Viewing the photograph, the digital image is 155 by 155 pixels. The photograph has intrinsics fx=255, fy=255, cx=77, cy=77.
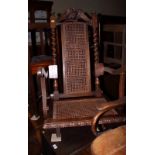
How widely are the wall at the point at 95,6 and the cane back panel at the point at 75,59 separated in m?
2.48

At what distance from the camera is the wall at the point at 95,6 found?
4.71 meters

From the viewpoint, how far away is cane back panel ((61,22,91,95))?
230cm

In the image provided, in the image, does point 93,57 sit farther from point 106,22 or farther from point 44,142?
point 106,22

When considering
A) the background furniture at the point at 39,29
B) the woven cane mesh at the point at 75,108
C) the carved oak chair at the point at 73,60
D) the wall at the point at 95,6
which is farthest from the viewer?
the wall at the point at 95,6

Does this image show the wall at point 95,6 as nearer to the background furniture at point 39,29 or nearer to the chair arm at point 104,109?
the background furniture at point 39,29

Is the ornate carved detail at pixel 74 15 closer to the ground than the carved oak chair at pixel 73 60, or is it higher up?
higher up

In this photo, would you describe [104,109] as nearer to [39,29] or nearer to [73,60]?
[73,60]

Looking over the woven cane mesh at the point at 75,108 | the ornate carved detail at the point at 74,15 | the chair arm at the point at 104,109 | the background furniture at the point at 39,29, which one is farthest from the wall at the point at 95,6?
the chair arm at the point at 104,109

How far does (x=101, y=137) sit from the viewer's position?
1.35 m

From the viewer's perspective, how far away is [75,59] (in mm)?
2318

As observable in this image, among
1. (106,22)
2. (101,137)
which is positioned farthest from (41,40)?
(101,137)

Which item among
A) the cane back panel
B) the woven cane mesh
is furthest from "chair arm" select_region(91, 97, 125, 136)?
the cane back panel

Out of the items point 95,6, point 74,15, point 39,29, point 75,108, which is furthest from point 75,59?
point 95,6
